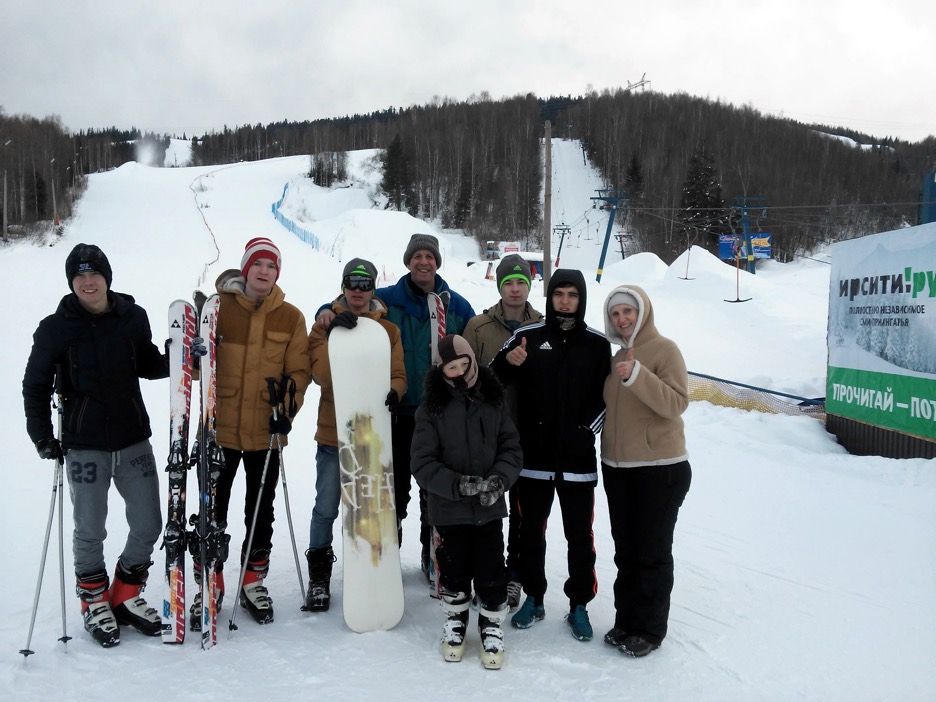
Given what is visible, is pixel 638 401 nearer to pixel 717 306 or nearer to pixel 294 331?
pixel 294 331

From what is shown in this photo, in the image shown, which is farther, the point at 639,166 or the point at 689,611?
the point at 639,166

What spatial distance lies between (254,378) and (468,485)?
121cm

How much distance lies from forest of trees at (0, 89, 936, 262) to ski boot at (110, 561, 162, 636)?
36575 millimetres

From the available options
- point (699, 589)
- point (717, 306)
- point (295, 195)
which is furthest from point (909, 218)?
point (699, 589)

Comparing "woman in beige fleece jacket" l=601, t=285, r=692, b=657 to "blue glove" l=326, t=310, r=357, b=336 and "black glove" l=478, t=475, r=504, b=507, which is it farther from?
"blue glove" l=326, t=310, r=357, b=336

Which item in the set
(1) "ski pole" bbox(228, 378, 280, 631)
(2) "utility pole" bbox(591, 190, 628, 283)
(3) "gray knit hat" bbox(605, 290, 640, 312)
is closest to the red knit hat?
(1) "ski pole" bbox(228, 378, 280, 631)

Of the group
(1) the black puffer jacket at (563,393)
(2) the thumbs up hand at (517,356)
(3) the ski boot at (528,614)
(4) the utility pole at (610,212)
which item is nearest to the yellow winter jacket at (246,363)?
(2) the thumbs up hand at (517,356)

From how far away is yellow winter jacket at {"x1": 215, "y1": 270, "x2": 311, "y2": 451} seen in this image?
2957 millimetres

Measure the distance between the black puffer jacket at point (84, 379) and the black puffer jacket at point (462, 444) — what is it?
1.35m

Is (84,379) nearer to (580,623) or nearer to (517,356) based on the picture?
(517,356)

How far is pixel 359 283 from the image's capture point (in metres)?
3.21

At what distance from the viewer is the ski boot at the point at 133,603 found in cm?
284

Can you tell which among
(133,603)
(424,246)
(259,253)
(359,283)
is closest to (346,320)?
(359,283)

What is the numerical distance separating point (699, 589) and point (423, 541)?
5.38 feet
